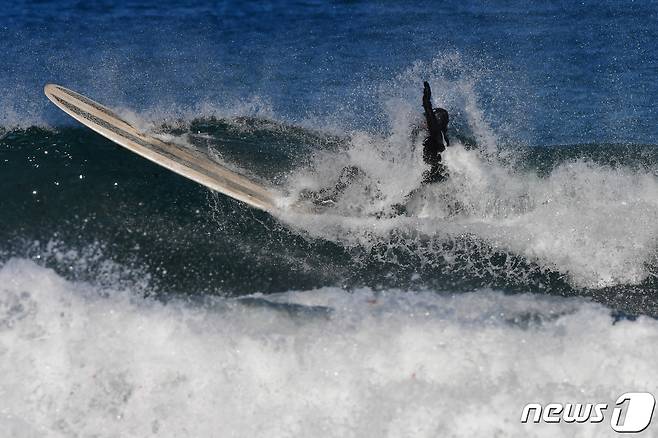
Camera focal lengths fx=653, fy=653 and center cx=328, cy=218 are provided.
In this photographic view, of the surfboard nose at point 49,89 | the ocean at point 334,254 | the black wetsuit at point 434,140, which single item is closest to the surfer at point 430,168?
the black wetsuit at point 434,140

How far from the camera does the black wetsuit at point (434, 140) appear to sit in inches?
326

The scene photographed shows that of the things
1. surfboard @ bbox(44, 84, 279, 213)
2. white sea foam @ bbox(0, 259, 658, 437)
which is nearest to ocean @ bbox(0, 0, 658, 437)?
white sea foam @ bbox(0, 259, 658, 437)

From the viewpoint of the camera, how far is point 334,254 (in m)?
8.76

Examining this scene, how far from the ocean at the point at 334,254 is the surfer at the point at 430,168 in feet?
0.48

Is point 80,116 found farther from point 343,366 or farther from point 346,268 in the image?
point 343,366

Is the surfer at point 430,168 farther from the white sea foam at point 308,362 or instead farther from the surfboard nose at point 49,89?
the surfboard nose at point 49,89

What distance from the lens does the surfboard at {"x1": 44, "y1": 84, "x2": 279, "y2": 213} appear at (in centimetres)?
931

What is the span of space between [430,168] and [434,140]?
609mm

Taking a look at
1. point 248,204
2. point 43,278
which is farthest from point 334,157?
point 43,278

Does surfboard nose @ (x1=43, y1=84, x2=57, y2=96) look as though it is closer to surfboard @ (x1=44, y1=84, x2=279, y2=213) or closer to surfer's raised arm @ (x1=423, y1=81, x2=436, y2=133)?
surfboard @ (x1=44, y1=84, x2=279, y2=213)

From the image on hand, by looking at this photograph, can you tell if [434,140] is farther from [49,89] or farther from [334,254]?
[49,89]

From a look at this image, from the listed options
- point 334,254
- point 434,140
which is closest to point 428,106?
point 434,140

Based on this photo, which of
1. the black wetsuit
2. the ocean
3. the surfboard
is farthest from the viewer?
the surfboard

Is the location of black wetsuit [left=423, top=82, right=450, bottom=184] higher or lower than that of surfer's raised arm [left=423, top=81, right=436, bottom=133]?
lower
